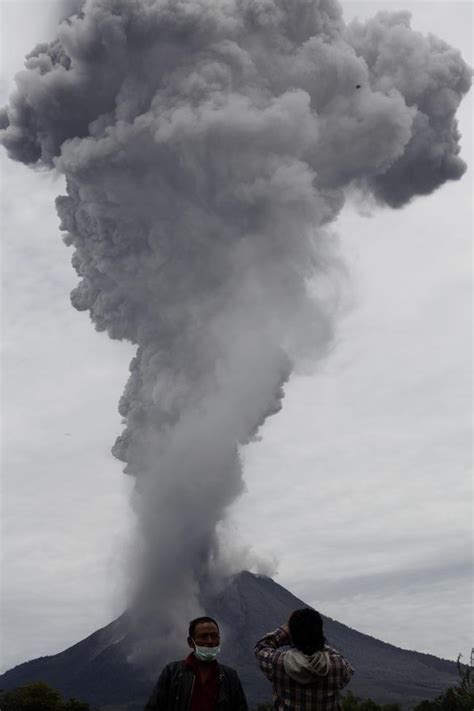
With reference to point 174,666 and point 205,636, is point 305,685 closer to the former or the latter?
point 205,636

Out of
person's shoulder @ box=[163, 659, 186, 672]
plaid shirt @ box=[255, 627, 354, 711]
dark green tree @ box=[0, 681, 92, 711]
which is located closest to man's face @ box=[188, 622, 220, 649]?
person's shoulder @ box=[163, 659, 186, 672]

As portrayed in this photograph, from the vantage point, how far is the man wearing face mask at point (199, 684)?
600 cm

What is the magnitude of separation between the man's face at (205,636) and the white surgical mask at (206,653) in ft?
0.09

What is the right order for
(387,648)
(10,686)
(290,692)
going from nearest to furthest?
(290,692) → (10,686) → (387,648)

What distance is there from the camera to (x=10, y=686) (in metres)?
166

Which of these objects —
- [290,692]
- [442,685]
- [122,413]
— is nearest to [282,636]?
[290,692]

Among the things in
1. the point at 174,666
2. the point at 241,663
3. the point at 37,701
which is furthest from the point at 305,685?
the point at 241,663

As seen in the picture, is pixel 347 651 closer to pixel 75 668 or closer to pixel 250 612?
pixel 250 612

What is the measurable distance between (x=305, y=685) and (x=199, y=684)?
2.38 feet

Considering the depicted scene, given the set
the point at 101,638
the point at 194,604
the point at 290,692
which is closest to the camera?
the point at 290,692

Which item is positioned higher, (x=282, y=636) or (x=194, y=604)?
(x=194, y=604)

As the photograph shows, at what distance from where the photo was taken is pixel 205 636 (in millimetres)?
6031

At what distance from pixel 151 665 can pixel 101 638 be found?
106 feet

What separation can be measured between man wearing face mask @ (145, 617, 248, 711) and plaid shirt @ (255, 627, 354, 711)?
0.27m
